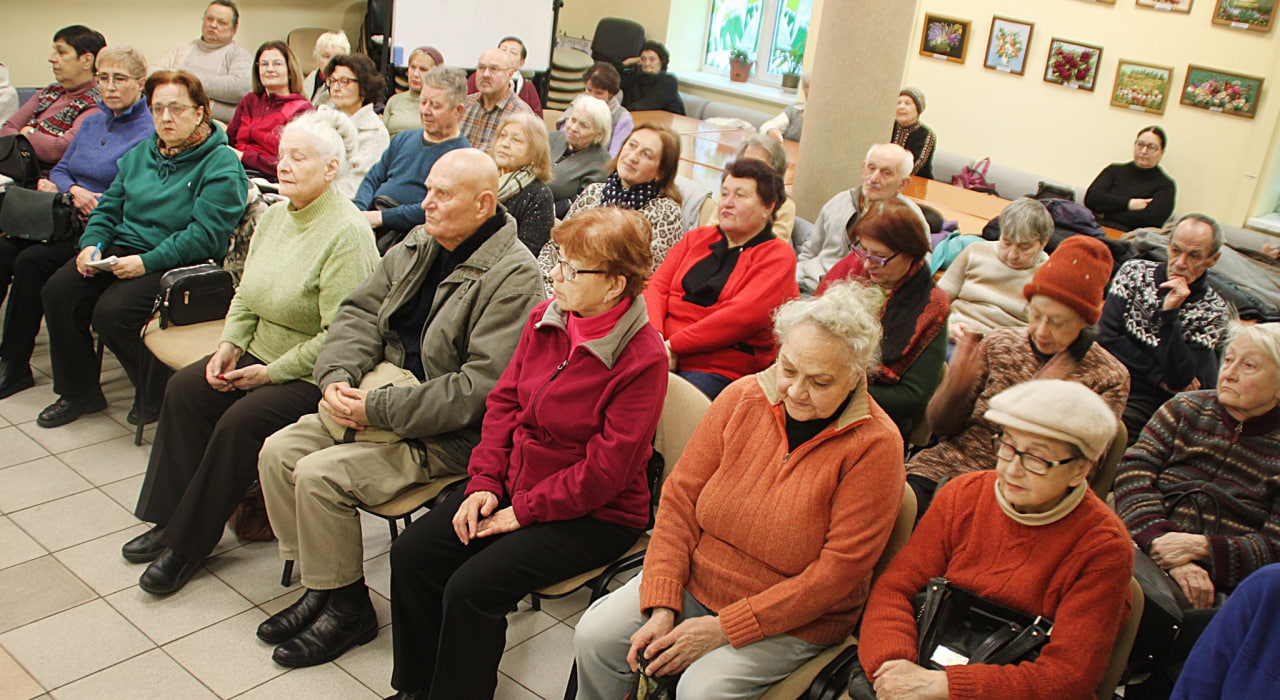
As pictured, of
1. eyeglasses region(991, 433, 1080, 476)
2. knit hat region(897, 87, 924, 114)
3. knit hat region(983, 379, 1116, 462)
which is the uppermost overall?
knit hat region(897, 87, 924, 114)

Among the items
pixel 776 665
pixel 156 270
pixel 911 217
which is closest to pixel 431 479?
pixel 776 665

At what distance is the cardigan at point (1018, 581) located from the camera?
1843 millimetres

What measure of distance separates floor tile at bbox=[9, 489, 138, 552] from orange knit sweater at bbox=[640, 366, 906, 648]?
2115mm

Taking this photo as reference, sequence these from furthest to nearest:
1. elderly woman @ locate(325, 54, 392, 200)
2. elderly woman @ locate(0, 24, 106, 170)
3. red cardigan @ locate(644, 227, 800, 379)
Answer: elderly woman @ locate(325, 54, 392, 200), elderly woman @ locate(0, 24, 106, 170), red cardigan @ locate(644, 227, 800, 379)

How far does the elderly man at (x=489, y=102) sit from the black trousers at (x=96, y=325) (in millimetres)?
2058

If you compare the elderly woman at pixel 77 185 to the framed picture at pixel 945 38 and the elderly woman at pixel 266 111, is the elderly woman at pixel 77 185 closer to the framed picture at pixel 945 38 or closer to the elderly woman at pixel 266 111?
the elderly woman at pixel 266 111

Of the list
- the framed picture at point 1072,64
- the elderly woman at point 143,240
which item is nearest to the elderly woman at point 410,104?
the elderly woman at point 143,240

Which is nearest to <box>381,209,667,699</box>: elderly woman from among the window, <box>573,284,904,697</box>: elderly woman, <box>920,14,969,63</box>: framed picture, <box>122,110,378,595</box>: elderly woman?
<box>573,284,904,697</box>: elderly woman

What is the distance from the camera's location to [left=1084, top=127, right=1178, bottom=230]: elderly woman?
6.46 m

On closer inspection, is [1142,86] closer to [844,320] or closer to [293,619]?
[844,320]

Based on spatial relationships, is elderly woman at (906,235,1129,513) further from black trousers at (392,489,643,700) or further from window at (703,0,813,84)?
window at (703,0,813,84)

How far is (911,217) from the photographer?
2.81 m

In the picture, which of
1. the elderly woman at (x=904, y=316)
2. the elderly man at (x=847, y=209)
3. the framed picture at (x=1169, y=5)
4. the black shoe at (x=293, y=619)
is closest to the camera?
the black shoe at (x=293, y=619)

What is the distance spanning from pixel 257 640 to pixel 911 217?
2270 millimetres
